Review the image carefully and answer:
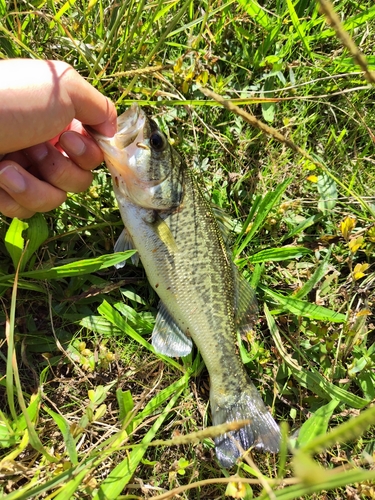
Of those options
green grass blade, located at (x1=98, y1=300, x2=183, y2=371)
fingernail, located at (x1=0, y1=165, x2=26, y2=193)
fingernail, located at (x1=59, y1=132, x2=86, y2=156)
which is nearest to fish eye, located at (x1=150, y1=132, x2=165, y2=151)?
fingernail, located at (x1=59, y1=132, x2=86, y2=156)

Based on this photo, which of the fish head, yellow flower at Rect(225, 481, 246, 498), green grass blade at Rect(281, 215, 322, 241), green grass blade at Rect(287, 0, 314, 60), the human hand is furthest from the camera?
green grass blade at Rect(281, 215, 322, 241)

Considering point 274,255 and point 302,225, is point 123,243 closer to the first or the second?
point 274,255

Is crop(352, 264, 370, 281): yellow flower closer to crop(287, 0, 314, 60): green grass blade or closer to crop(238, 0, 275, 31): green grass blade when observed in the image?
crop(287, 0, 314, 60): green grass blade

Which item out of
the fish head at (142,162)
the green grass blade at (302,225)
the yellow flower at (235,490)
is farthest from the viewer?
the green grass blade at (302,225)

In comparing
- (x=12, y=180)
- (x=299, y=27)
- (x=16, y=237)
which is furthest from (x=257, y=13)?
(x=16, y=237)

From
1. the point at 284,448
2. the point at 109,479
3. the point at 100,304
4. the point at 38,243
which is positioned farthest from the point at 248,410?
the point at 38,243

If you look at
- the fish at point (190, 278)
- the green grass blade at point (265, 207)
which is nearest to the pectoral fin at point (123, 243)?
the fish at point (190, 278)

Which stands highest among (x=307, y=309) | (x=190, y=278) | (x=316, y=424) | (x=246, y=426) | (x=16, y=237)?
(x=16, y=237)

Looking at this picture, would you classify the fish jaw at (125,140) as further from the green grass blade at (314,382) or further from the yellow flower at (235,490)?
the yellow flower at (235,490)
